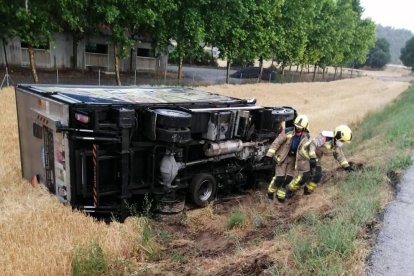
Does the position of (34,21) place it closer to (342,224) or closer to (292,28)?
(342,224)

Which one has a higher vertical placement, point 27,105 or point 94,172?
point 27,105

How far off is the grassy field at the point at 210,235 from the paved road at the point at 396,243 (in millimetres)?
129

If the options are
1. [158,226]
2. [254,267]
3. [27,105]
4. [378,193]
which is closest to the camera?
[254,267]

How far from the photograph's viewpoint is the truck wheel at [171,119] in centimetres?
654

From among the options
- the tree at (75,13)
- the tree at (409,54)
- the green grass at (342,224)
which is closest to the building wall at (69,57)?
the tree at (75,13)

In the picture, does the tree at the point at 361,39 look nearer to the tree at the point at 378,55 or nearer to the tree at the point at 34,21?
the tree at the point at 378,55

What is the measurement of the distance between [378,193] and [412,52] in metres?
96.2

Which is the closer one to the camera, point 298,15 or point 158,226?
point 158,226

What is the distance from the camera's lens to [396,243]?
4648 mm

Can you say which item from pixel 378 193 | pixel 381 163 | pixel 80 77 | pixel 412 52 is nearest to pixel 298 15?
pixel 80 77

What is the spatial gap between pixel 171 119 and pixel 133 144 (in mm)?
739

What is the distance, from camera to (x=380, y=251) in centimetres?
438

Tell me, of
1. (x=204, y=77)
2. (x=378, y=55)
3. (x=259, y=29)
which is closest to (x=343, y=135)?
(x=259, y=29)

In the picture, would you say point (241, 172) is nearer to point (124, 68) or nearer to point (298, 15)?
point (124, 68)
